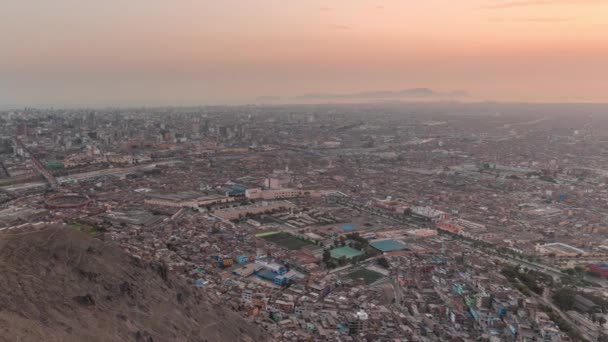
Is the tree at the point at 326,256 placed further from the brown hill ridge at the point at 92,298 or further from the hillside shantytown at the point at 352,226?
the brown hill ridge at the point at 92,298

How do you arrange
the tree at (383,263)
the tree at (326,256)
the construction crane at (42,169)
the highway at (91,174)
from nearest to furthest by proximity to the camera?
the tree at (383,263) < the tree at (326,256) < the highway at (91,174) < the construction crane at (42,169)

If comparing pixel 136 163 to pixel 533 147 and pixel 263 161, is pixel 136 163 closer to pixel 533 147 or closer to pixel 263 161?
pixel 263 161

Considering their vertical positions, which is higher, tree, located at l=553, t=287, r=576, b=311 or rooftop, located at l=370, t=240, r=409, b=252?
rooftop, located at l=370, t=240, r=409, b=252

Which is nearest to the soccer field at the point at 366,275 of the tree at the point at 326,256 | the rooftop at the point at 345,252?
the tree at the point at 326,256

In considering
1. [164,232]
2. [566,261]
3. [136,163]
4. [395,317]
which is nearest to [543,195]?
[566,261]

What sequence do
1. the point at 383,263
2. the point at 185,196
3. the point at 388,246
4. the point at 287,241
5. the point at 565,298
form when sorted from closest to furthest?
the point at 565,298
the point at 383,263
the point at 388,246
the point at 287,241
the point at 185,196

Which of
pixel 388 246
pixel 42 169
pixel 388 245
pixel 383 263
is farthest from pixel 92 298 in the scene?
pixel 42 169

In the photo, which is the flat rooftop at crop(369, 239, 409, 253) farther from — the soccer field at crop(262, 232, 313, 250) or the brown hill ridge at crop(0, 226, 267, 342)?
the brown hill ridge at crop(0, 226, 267, 342)

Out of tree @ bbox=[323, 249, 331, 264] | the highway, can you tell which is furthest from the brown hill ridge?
the highway

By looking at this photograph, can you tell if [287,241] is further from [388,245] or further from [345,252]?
[388,245]
